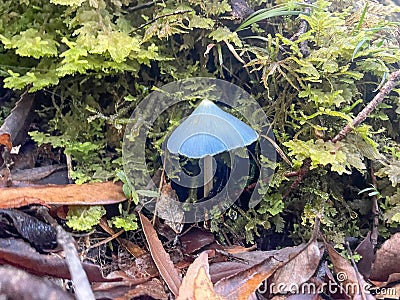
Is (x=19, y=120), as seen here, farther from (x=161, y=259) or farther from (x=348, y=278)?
(x=348, y=278)

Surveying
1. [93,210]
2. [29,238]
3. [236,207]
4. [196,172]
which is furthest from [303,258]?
[29,238]

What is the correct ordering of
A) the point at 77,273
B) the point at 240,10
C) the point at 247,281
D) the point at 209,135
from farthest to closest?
1. the point at 240,10
2. the point at 209,135
3. the point at 247,281
4. the point at 77,273

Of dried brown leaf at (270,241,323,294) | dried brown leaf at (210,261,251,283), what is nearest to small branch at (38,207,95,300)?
dried brown leaf at (210,261,251,283)

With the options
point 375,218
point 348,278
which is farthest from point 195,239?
point 375,218

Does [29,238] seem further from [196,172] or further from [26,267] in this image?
[196,172]

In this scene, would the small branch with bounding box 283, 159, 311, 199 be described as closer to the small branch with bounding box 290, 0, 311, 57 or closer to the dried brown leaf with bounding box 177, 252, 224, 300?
the small branch with bounding box 290, 0, 311, 57

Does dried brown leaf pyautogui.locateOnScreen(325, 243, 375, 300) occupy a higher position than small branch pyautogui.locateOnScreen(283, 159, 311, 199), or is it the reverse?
small branch pyautogui.locateOnScreen(283, 159, 311, 199)
